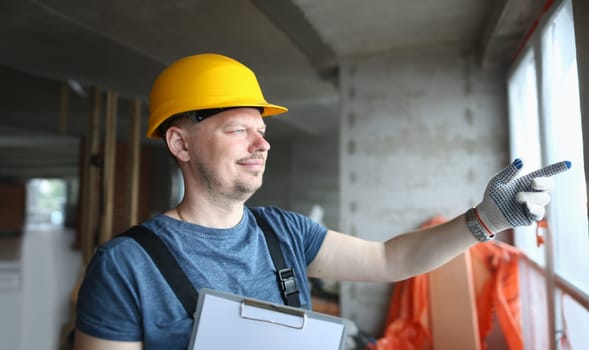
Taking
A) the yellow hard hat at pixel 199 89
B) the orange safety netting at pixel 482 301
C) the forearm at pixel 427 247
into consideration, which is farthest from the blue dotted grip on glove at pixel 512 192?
the orange safety netting at pixel 482 301

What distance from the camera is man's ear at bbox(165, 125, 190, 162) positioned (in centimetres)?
124

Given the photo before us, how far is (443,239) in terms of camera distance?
1.27 metres

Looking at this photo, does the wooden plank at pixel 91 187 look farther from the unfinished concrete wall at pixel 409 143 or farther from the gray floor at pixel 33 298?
the unfinished concrete wall at pixel 409 143

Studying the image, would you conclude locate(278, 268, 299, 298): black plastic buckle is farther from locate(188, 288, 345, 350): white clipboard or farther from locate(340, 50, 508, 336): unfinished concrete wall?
locate(340, 50, 508, 336): unfinished concrete wall

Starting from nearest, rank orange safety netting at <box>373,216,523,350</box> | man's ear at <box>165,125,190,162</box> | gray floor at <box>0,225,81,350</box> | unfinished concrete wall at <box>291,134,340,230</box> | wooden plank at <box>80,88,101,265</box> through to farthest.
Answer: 1. man's ear at <box>165,125,190,162</box>
2. orange safety netting at <box>373,216,523,350</box>
3. gray floor at <box>0,225,81,350</box>
4. wooden plank at <box>80,88,101,265</box>
5. unfinished concrete wall at <box>291,134,340,230</box>

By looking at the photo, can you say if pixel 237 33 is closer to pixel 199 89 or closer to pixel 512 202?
pixel 199 89

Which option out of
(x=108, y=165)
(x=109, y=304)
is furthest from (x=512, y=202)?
(x=108, y=165)

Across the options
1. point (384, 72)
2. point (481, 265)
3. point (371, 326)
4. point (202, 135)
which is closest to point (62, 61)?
point (384, 72)

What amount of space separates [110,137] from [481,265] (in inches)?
133

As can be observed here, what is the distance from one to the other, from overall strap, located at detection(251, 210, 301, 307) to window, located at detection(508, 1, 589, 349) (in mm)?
1133

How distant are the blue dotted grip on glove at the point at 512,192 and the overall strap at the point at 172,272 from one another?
91 cm

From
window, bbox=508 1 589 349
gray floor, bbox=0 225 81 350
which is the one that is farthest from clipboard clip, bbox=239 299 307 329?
gray floor, bbox=0 225 81 350

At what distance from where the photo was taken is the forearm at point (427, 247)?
1.25 meters

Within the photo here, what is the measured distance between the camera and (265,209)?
1.44m
